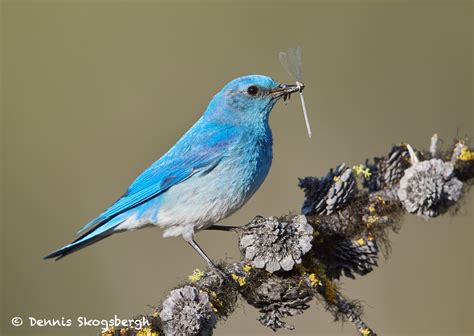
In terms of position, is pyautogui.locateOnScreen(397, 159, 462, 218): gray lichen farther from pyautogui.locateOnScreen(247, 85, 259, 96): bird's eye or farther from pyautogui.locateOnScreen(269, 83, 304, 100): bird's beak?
pyautogui.locateOnScreen(247, 85, 259, 96): bird's eye

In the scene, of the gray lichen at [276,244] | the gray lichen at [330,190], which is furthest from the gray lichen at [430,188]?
the gray lichen at [276,244]

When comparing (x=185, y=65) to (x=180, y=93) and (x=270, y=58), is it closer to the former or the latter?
(x=180, y=93)

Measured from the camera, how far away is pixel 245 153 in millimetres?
4574

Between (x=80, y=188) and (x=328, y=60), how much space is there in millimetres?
3345

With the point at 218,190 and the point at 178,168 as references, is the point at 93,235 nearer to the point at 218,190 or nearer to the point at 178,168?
the point at 178,168

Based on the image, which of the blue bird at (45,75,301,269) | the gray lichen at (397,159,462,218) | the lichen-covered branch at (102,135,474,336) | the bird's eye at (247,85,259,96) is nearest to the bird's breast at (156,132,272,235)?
the blue bird at (45,75,301,269)

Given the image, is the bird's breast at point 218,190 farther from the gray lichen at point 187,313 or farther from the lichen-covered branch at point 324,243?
the gray lichen at point 187,313

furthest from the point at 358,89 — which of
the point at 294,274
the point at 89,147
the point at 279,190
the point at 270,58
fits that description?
the point at 294,274

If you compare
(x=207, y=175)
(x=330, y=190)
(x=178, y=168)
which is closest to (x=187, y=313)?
(x=330, y=190)

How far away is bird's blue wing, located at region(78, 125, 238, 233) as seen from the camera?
4.61m

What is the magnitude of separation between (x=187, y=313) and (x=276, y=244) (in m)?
0.64

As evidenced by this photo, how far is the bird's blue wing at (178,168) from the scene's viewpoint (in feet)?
15.1

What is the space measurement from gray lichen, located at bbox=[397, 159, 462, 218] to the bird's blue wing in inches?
52.2

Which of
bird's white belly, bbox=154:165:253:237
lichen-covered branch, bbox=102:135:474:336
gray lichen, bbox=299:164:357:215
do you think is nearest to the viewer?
lichen-covered branch, bbox=102:135:474:336
